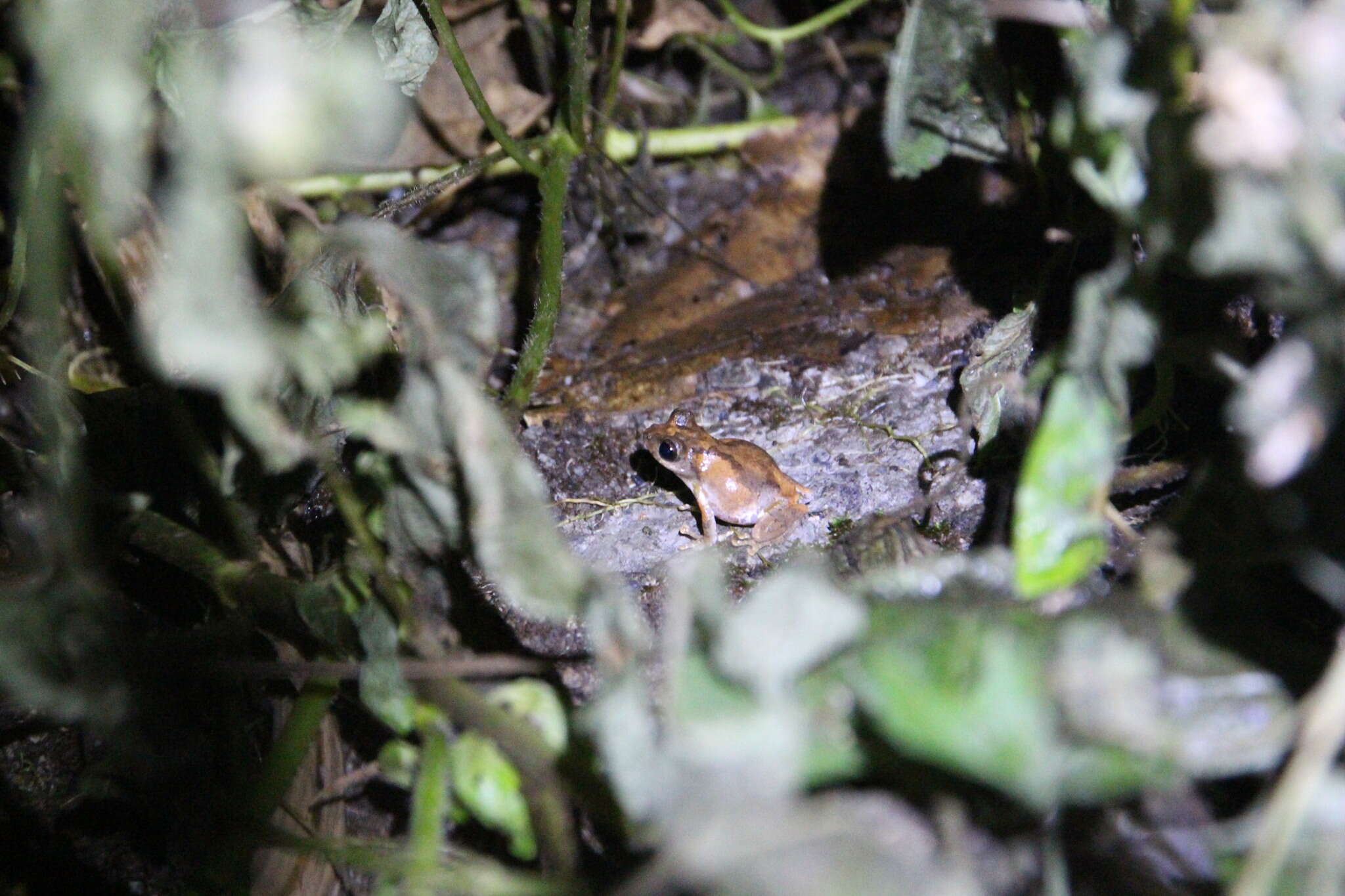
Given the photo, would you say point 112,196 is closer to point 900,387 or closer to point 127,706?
point 127,706

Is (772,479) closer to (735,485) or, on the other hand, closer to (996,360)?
(735,485)

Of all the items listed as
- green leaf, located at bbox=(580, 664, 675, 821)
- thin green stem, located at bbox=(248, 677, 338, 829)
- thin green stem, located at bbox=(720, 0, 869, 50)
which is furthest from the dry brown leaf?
green leaf, located at bbox=(580, 664, 675, 821)

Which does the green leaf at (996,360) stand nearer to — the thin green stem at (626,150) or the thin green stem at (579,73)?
the thin green stem at (579,73)

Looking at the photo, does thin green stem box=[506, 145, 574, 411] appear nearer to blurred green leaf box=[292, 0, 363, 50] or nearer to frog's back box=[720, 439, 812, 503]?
blurred green leaf box=[292, 0, 363, 50]

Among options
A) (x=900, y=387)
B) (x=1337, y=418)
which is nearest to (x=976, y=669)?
(x=1337, y=418)

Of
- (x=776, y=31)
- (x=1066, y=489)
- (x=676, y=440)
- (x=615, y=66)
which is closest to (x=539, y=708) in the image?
(x=1066, y=489)
